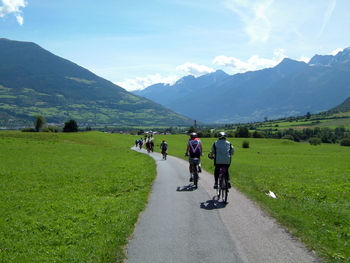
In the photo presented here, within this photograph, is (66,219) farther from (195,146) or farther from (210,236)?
(195,146)

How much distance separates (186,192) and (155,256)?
28.2 feet

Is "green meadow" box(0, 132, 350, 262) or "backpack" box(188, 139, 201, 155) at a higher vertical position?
"backpack" box(188, 139, 201, 155)

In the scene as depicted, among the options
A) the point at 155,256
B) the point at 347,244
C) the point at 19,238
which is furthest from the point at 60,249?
the point at 347,244

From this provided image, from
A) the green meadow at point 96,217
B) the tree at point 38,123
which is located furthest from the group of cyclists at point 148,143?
the tree at point 38,123

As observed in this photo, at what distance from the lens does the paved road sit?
7.39 m

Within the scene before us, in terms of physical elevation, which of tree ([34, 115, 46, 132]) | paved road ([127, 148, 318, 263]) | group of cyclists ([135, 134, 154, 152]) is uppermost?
tree ([34, 115, 46, 132])

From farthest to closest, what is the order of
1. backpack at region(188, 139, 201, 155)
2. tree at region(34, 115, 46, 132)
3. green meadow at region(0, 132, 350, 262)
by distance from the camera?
tree at region(34, 115, 46, 132) → backpack at region(188, 139, 201, 155) → green meadow at region(0, 132, 350, 262)

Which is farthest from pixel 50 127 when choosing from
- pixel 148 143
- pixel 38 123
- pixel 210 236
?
pixel 210 236

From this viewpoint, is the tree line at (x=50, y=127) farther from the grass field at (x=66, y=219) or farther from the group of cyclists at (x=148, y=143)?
the grass field at (x=66, y=219)

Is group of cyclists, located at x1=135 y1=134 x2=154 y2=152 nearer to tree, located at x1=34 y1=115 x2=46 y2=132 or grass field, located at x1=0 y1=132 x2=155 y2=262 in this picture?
grass field, located at x1=0 y1=132 x2=155 y2=262

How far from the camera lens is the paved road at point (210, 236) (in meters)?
7.39

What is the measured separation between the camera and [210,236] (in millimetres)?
8766

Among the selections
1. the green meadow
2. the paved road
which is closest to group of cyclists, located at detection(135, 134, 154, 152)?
the green meadow

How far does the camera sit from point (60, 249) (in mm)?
7863
